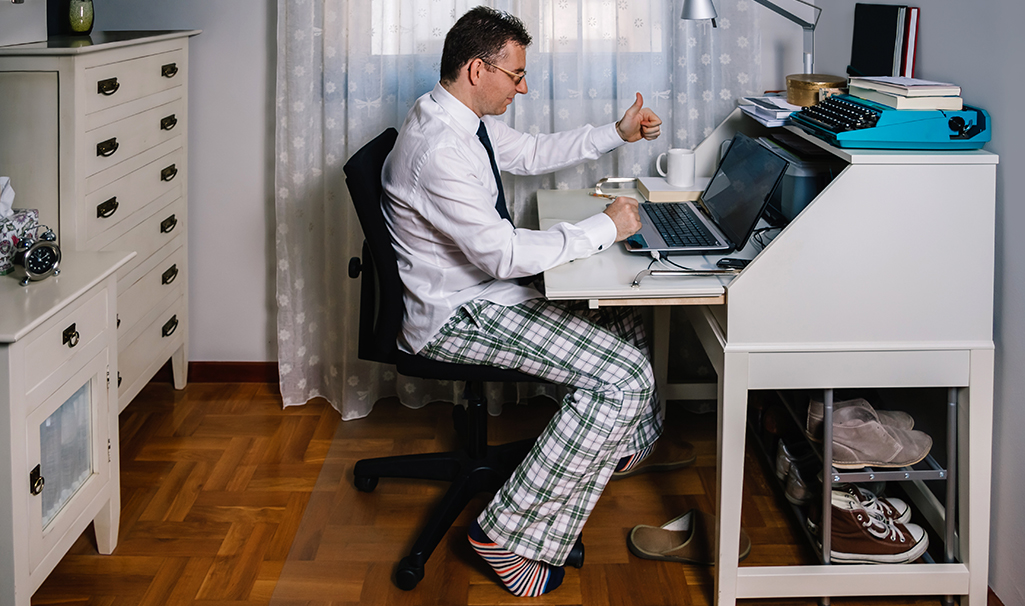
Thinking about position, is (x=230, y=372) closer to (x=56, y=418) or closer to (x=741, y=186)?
(x=56, y=418)

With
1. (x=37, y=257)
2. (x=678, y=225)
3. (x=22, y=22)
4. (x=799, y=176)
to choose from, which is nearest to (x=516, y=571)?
(x=678, y=225)

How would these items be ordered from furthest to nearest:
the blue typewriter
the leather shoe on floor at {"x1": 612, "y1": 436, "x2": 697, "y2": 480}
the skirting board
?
the skirting board < the leather shoe on floor at {"x1": 612, "y1": 436, "x2": 697, "y2": 480} < the blue typewriter

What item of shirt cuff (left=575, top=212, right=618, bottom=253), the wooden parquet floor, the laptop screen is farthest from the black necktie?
the wooden parquet floor

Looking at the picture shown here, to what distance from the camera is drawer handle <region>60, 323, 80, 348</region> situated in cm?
178

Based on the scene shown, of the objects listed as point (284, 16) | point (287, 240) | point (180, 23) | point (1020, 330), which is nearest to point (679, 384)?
point (1020, 330)

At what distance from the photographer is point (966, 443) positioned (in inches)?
70.6

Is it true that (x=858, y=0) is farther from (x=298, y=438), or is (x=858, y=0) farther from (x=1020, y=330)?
(x=298, y=438)

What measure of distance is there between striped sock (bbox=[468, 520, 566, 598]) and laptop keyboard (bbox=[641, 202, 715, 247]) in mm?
756

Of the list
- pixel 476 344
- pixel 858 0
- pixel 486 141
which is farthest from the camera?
pixel 858 0

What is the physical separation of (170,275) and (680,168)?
157 centimetres

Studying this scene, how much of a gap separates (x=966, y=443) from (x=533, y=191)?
4.60 ft

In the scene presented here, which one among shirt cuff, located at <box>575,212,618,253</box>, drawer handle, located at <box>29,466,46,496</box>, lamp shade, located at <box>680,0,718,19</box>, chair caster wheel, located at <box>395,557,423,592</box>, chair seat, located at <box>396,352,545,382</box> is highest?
lamp shade, located at <box>680,0,718,19</box>

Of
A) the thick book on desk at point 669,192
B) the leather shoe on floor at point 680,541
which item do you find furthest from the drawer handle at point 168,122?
the leather shoe on floor at point 680,541

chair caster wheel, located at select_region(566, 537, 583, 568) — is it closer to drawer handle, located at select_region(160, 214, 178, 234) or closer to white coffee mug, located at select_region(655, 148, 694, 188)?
white coffee mug, located at select_region(655, 148, 694, 188)
